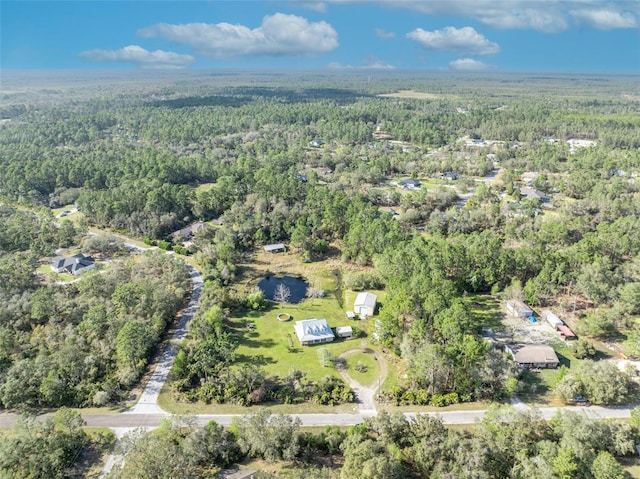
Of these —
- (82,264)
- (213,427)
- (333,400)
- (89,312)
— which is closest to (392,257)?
(333,400)

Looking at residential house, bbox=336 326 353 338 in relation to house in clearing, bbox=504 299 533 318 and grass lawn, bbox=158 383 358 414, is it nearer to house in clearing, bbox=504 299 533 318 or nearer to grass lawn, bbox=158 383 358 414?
grass lawn, bbox=158 383 358 414

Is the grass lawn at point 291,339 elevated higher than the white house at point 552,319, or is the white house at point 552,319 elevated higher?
the white house at point 552,319

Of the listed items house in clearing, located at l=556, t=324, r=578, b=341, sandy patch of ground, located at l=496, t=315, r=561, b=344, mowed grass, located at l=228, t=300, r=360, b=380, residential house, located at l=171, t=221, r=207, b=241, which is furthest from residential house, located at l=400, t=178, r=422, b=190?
house in clearing, located at l=556, t=324, r=578, b=341

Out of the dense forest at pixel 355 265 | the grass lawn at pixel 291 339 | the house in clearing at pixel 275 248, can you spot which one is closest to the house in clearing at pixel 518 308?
the dense forest at pixel 355 265

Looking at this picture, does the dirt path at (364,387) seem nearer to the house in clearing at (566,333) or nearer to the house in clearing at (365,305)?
the house in clearing at (365,305)

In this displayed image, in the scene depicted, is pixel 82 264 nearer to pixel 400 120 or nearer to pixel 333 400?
pixel 333 400

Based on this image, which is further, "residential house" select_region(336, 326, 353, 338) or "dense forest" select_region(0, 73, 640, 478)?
"residential house" select_region(336, 326, 353, 338)

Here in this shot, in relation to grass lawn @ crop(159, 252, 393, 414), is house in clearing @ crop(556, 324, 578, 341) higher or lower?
higher

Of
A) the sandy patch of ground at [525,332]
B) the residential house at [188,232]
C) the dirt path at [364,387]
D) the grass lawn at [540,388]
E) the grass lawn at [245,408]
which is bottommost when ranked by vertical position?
the grass lawn at [245,408]
